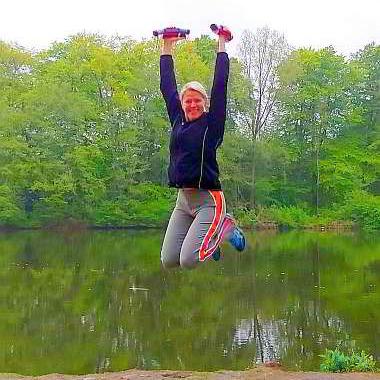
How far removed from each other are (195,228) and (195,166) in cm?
46

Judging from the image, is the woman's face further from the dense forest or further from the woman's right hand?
the dense forest

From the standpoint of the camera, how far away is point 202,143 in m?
4.59

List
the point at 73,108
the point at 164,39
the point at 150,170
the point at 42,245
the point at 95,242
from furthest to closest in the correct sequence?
the point at 150,170 → the point at 73,108 → the point at 95,242 → the point at 42,245 → the point at 164,39

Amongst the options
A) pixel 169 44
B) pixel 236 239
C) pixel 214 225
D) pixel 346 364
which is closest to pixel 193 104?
pixel 169 44

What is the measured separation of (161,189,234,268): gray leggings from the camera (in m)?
4.70

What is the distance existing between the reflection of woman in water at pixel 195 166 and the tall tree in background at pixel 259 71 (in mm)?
35680

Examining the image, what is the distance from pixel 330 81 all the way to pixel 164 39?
4115 centimetres

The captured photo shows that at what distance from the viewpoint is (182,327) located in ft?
39.9

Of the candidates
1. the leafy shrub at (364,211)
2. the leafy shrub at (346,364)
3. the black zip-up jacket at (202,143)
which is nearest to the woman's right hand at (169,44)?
the black zip-up jacket at (202,143)

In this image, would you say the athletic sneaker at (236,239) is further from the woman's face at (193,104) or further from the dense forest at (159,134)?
the dense forest at (159,134)

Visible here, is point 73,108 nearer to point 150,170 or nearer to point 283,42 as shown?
point 150,170

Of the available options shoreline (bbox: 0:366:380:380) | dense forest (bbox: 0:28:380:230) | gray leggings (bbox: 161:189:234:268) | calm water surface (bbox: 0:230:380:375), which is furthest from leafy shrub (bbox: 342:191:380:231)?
gray leggings (bbox: 161:189:234:268)

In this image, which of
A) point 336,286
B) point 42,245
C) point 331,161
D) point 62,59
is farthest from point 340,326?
point 62,59

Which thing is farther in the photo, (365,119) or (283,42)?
(365,119)
